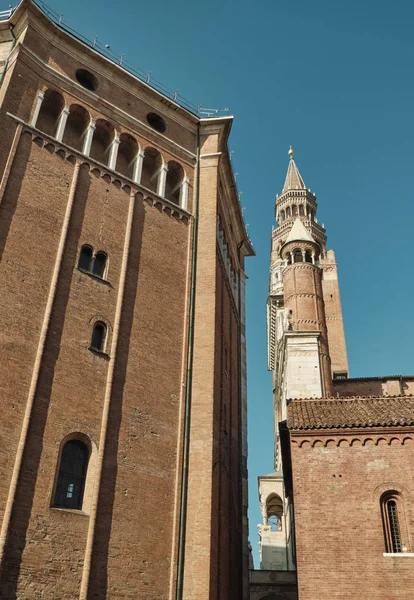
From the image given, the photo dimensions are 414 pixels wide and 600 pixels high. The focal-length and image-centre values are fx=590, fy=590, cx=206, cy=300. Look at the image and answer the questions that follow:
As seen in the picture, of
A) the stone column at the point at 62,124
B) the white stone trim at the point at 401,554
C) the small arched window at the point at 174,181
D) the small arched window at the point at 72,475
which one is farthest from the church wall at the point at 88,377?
the white stone trim at the point at 401,554

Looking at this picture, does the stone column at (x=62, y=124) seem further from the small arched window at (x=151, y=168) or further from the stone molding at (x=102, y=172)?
the small arched window at (x=151, y=168)

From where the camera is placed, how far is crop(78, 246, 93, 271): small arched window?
16750 millimetres

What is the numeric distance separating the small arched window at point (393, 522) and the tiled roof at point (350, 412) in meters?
1.84

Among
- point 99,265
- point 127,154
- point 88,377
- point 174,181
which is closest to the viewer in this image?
point 88,377

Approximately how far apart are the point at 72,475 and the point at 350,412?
7746 mm

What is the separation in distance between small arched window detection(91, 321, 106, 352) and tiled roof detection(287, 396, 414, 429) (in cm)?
542

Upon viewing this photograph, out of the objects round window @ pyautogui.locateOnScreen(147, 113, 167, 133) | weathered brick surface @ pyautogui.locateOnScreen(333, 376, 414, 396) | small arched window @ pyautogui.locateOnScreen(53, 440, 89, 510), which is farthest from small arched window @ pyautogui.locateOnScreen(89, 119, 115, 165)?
weathered brick surface @ pyautogui.locateOnScreen(333, 376, 414, 396)

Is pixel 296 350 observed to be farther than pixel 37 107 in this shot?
Yes

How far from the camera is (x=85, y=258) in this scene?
17.0m

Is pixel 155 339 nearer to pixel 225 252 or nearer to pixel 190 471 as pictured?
pixel 190 471

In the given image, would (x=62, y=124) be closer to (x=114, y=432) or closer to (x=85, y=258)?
(x=85, y=258)

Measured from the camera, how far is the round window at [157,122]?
21.5 meters

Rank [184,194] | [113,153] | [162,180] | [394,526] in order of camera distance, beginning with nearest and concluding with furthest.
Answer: [394,526], [113,153], [162,180], [184,194]

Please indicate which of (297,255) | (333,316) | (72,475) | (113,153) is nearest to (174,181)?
(113,153)
